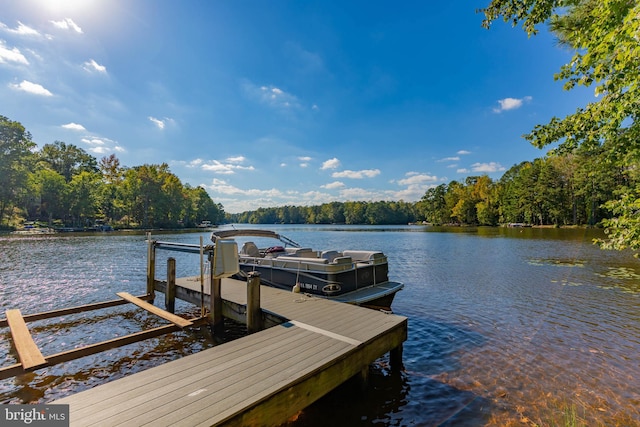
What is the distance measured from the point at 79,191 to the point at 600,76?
70.7 metres

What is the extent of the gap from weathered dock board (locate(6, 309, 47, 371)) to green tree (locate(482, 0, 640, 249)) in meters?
8.10

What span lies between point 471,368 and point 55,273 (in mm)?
18559

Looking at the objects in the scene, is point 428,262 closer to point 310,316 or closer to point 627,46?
point 310,316

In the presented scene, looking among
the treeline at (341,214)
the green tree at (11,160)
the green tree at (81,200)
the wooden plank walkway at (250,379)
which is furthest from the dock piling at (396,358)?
the treeline at (341,214)

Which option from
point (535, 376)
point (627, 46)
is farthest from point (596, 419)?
point (627, 46)

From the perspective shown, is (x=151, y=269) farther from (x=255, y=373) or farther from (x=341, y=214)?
(x=341, y=214)

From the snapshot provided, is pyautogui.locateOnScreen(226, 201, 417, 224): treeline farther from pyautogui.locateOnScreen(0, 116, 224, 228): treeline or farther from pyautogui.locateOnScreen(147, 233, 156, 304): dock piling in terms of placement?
pyautogui.locateOnScreen(147, 233, 156, 304): dock piling

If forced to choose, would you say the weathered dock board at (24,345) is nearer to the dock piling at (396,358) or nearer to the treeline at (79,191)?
the dock piling at (396,358)

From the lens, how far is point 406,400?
466cm

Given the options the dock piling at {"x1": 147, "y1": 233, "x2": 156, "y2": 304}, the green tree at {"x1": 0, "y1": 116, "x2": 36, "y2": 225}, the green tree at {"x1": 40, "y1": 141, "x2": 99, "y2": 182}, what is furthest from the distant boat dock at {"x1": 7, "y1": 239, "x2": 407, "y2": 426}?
the green tree at {"x1": 40, "y1": 141, "x2": 99, "y2": 182}

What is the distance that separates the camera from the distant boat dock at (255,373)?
291cm

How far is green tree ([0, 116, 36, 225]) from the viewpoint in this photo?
4347 cm

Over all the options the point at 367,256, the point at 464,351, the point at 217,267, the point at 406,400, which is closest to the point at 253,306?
the point at 217,267

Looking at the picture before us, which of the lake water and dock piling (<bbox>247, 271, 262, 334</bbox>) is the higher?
dock piling (<bbox>247, 271, 262, 334</bbox>)
